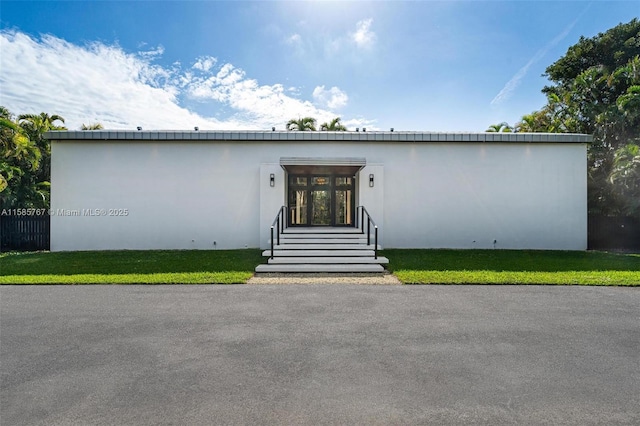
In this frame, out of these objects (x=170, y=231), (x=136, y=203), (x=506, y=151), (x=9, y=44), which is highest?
(x=9, y=44)

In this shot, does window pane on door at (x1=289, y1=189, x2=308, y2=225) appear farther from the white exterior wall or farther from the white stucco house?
the white exterior wall

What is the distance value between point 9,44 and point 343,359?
46.9ft

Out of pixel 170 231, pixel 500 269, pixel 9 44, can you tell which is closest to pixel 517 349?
pixel 500 269

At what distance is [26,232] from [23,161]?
223 inches

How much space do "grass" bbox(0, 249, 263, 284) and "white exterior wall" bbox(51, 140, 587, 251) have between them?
43.5 inches

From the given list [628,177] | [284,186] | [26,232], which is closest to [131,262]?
[284,186]

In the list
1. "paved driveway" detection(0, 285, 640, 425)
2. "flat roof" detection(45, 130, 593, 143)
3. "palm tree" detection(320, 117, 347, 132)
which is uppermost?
"palm tree" detection(320, 117, 347, 132)

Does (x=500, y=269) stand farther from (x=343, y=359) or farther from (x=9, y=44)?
(x=9, y=44)

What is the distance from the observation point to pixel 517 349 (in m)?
3.71

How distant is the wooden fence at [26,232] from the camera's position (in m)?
11.6

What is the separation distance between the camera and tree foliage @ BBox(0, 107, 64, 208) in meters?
12.4

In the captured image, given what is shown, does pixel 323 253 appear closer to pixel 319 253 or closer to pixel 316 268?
pixel 319 253

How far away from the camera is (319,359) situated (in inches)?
136

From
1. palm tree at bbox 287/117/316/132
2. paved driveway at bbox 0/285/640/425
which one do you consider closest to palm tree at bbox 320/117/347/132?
palm tree at bbox 287/117/316/132
